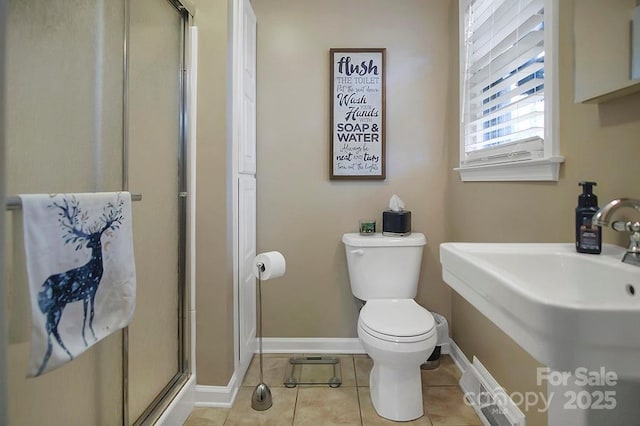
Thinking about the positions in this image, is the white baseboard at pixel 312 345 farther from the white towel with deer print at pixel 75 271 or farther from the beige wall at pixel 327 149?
the white towel with deer print at pixel 75 271

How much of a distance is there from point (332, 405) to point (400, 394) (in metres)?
0.35

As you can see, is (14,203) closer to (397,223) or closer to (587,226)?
(587,226)

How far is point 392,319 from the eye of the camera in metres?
1.59

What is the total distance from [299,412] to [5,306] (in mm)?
1305

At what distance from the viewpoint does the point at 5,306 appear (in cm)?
73

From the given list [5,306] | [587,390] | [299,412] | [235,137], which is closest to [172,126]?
[235,137]

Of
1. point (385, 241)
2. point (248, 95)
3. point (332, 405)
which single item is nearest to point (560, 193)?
point (385, 241)

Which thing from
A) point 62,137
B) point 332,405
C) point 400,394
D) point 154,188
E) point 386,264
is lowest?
point 332,405

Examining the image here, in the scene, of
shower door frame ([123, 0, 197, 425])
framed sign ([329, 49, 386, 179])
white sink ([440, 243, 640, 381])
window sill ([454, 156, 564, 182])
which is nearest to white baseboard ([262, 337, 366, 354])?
shower door frame ([123, 0, 197, 425])

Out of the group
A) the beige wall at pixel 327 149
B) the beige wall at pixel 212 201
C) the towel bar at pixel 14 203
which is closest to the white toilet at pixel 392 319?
the beige wall at pixel 327 149

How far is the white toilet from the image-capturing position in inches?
58.2

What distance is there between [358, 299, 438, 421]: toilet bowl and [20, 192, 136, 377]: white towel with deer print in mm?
988

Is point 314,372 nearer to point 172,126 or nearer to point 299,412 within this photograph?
point 299,412

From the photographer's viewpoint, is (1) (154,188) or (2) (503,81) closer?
(1) (154,188)
